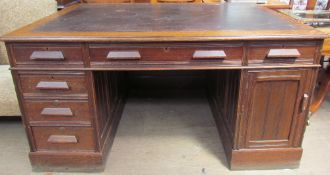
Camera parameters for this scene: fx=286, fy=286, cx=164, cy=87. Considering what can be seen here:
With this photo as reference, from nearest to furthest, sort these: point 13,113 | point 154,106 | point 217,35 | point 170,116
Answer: point 217,35 < point 13,113 < point 170,116 < point 154,106

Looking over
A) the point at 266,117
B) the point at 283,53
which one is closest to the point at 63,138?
the point at 266,117

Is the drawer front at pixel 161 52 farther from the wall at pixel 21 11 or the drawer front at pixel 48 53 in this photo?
the wall at pixel 21 11

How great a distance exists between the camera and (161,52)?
1.28 m

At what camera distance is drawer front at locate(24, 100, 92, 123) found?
1400 millimetres

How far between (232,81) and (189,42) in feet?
1.45

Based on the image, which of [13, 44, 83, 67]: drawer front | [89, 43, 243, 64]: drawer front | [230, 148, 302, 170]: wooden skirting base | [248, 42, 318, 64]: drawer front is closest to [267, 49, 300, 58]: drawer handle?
[248, 42, 318, 64]: drawer front

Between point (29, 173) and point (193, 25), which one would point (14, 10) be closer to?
point (29, 173)

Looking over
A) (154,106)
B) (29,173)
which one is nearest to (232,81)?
(154,106)

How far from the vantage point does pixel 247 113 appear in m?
1.44

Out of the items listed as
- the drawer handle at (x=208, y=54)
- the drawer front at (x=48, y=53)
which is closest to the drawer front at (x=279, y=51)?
the drawer handle at (x=208, y=54)

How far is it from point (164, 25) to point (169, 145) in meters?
0.77

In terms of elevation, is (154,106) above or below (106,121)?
below

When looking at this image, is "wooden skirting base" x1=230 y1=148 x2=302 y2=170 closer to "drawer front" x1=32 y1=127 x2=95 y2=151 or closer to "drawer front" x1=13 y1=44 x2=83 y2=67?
"drawer front" x1=32 y1=127 x2=95 y2=151

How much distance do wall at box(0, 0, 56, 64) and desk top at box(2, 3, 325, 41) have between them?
0.27 metres
